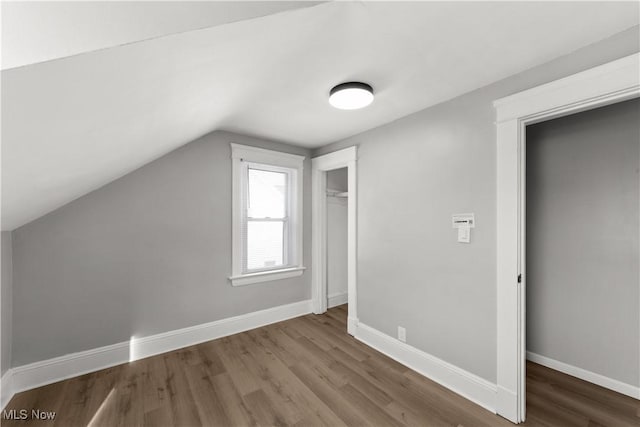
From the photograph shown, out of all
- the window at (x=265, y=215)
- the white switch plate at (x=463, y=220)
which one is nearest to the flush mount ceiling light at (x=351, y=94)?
the white switch plate at (x=463, y=220)

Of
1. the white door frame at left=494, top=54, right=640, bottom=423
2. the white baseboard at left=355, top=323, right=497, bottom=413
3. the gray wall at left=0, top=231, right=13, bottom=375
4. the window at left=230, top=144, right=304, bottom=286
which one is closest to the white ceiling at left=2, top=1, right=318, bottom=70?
the white door frame at left=494, top=54, right=640, bottom=423

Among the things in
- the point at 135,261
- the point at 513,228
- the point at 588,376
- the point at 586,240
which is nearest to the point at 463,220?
the point at 513,228

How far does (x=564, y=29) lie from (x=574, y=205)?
1.62 m

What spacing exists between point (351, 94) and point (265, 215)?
2001 mm

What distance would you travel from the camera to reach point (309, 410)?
1.86 meters

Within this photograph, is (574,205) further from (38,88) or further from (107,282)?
(107,282)

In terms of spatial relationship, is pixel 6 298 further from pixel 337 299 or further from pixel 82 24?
pixel 337 299

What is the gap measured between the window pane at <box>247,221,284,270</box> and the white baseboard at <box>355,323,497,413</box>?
4.64ft

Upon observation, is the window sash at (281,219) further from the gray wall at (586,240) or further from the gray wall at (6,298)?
the gray wall at (586,240)

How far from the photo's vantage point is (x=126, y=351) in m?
2.43

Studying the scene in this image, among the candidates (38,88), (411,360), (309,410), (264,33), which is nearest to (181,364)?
(309,410)

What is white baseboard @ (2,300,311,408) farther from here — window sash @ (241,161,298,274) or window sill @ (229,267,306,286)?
window sash @ (241,161,298,274)

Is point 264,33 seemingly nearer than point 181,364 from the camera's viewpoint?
Yes

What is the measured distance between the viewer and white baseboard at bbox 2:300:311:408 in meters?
2.04
